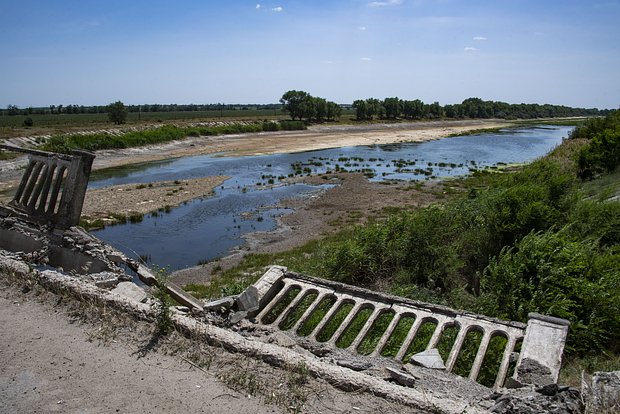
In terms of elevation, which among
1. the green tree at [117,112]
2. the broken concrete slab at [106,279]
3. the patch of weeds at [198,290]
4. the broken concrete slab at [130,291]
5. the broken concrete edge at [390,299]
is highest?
the green tree at [117,112]

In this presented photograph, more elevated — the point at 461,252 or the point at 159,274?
the point at 159,274

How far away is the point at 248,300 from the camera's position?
872 centimetres

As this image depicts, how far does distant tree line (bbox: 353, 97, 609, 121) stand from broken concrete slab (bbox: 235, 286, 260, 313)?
107 meters

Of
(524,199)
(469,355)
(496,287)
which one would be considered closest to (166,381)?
(469,355)

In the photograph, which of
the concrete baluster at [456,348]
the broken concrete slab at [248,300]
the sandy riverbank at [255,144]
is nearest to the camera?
the concrete baluster at [456,348]

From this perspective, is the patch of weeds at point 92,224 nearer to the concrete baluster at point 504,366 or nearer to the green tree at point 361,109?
the concrete baluster at point 504,366

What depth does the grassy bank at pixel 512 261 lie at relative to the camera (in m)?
8.72

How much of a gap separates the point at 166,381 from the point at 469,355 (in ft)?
17.3

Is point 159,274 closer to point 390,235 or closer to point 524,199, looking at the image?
point 390,235

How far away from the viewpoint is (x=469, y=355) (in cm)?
823

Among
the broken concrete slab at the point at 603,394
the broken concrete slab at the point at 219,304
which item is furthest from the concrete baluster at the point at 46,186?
the broken concrete slab at the point at 603,394

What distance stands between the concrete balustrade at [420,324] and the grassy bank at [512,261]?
1449 mm

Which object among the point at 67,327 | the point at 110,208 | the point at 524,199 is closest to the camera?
the point at 67,327

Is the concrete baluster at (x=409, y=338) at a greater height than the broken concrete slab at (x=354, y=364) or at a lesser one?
lesser
